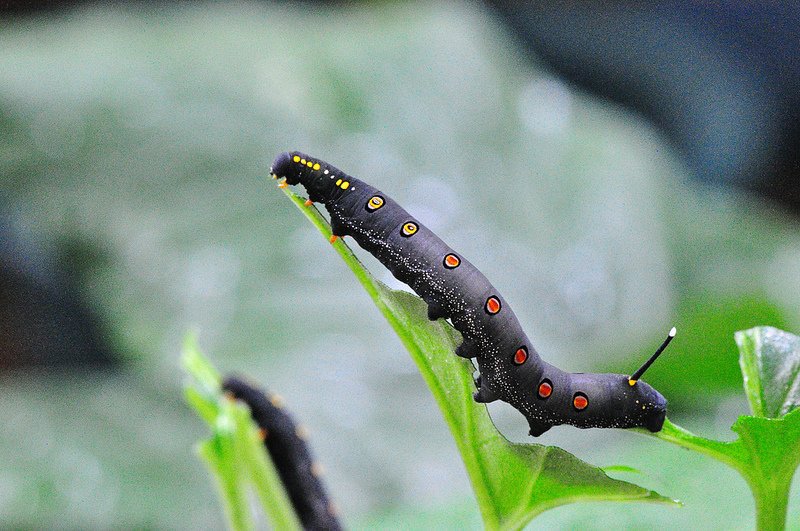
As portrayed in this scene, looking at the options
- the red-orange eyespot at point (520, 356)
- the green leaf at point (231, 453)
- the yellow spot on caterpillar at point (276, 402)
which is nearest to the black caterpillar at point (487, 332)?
the red-orange eyespot at point (520, 356)

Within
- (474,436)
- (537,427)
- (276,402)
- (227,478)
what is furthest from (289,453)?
(474,436)

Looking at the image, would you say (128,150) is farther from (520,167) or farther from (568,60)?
(568,60)

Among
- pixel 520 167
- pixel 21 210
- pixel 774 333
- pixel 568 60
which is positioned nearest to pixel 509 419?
pixel 520 167

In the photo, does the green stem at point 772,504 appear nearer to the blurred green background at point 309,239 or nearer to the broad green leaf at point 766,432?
the broad green leaf at point 766,432

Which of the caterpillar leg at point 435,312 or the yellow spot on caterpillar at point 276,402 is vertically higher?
the yellow spot on caterpillar at point 276,402

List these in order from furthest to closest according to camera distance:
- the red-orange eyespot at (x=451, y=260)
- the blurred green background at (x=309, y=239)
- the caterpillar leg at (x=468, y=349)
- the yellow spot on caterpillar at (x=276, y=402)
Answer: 1. the blurred green background at (x=309, y=239)
2. the yellow spot on caterpillar at (x=276, y=402)
3. the red-orange eyespot at (x=451, y=260)
4. the caterpillar leg at (x=468, y=349)

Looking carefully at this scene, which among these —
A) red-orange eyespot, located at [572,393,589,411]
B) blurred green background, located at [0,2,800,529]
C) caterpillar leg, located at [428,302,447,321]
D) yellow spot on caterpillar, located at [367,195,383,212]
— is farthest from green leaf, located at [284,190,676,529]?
blurred green background, located at [0,2,800,529]

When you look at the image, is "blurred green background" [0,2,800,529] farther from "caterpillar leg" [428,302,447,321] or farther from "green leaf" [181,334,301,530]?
"caterpillar leg" [428,302,447,321]
